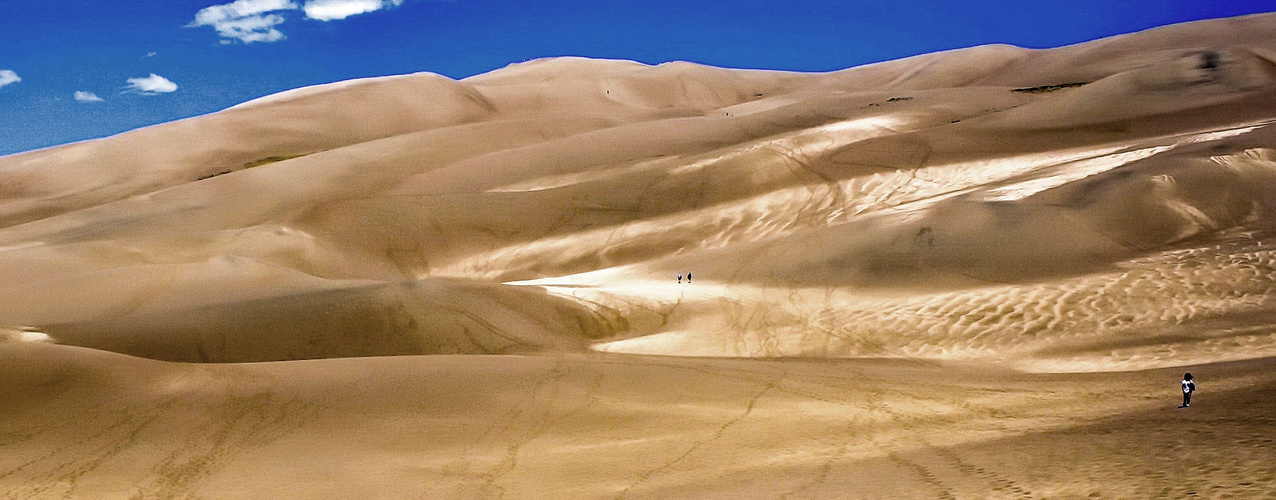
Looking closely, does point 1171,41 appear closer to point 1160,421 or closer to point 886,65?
point 886,65

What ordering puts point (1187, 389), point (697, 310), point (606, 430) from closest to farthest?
1. point (1187, 389)
2. point (606, 430)
3. point (697, 310)

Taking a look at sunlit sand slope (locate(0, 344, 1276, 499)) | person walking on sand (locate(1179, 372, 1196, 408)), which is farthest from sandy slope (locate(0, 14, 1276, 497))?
person walking on sand (locate(1179, 372, 1196, 408))

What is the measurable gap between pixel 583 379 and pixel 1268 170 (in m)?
19.9

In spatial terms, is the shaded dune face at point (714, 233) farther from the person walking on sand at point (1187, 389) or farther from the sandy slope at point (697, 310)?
the person walking on sand at point (1187, 389)

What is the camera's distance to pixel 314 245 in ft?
106

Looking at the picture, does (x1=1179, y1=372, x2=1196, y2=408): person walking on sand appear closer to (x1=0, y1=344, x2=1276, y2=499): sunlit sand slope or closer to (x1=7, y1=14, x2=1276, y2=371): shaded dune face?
(x1=0, y1=344, x2=1276, y2=499): sunlit sand slope

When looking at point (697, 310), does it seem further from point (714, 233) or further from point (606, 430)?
point (606, 430)

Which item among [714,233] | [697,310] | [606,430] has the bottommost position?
[606,430]

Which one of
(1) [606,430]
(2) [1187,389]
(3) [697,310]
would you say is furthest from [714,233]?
(2) [1187,389]

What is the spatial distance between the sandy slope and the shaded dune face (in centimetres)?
12

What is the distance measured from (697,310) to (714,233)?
8678 millimetres

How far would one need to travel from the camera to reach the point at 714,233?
3170 cm

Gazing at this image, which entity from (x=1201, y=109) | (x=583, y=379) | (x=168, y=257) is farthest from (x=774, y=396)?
(x=1201, y=109)

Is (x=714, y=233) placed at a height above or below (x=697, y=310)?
above
